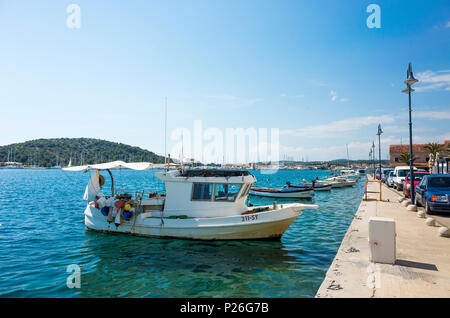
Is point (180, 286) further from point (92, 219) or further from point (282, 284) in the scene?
point (92, 219)

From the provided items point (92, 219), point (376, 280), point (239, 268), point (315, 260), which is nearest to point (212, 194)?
point (239, 268)

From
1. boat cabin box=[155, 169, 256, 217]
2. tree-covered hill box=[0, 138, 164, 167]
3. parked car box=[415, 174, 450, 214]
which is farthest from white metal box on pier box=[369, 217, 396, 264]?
tree-covered hill box=[0, 138, 164, 167]

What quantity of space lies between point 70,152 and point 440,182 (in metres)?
130

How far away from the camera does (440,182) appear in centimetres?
1392

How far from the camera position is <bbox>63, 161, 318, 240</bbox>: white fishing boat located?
1148 centimetres

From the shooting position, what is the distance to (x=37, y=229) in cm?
1507

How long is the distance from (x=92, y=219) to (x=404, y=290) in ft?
43.4

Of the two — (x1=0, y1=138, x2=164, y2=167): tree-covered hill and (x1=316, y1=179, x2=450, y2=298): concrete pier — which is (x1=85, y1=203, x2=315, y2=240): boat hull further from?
(x1=0, y1=138, x2=164, y2=167): tree-covered hill

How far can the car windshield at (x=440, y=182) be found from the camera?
13738 mm

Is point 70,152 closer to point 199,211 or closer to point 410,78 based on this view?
point 199,211

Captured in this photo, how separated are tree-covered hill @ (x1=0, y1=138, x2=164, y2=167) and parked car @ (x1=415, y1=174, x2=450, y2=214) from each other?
95.7 meters

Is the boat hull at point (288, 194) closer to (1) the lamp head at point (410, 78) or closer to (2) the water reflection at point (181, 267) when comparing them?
(1) the lamp head at point (410, 78)

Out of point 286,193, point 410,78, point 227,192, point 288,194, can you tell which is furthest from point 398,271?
point 286,193

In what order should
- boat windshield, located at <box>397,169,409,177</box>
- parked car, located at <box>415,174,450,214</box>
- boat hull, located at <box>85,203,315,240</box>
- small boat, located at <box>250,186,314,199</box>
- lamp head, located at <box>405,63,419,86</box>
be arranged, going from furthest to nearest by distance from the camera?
1. small boat, located at <box>250,186,314,199</box>
2. boat windshield, located at <box>397,169,409,177</box>
3. lamp head, located at <box>405,63,419,86</box>
4. parked car, located at <box>415,174,450,214</box>
5. boat hull, located at <box>85,203,315,240</box>
